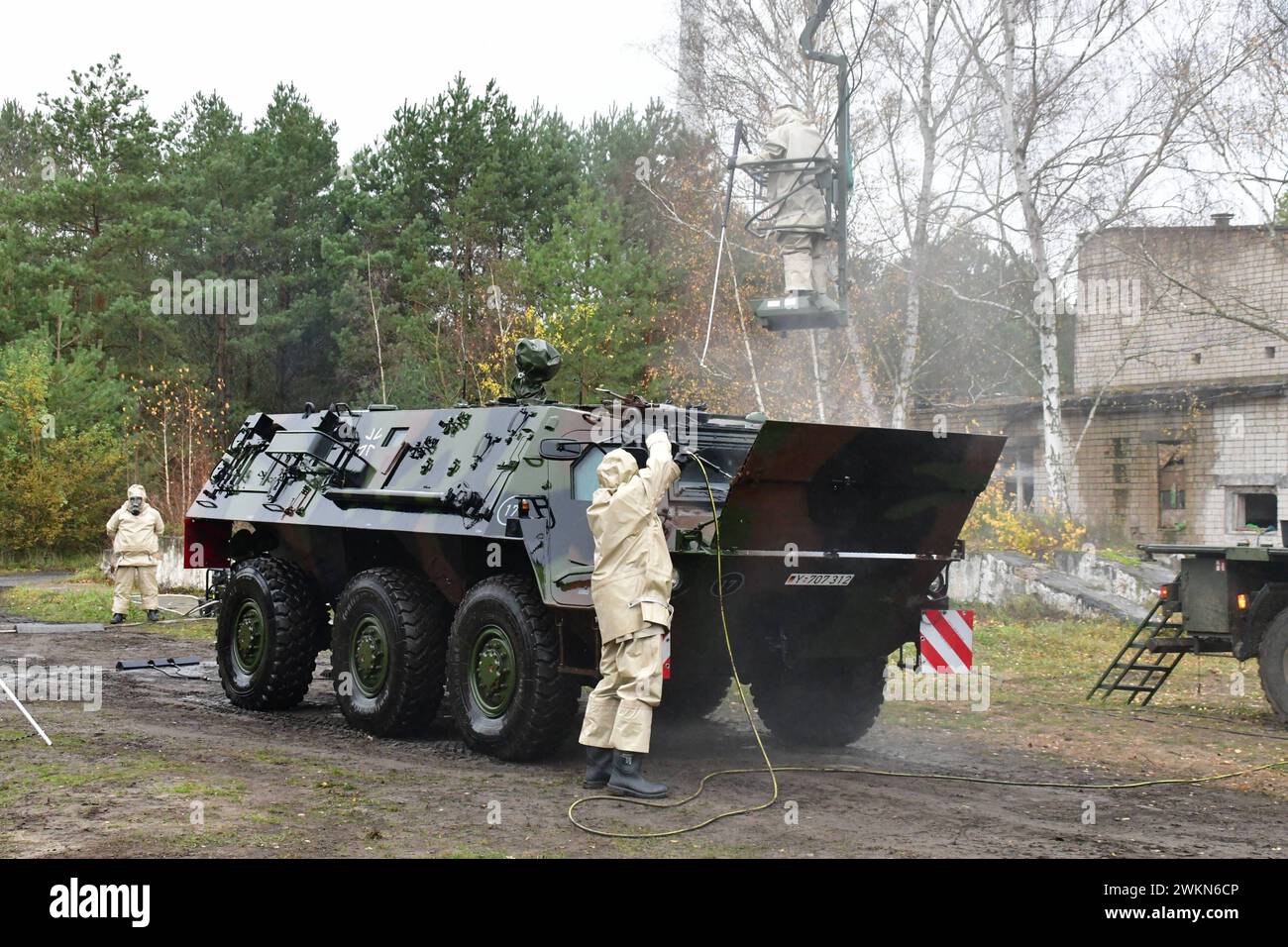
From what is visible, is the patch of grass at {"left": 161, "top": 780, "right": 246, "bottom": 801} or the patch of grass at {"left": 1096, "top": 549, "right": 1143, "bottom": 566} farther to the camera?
the patch of grass at {"left": 1096, "top": 549, "right": 1143, "bottom": 566}

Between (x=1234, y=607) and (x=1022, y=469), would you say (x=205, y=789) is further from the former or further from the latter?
(x=1022, y=469)

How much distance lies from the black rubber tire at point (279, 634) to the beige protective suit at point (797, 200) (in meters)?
4.82

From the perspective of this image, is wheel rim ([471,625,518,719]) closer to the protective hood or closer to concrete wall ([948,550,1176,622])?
the protective hood

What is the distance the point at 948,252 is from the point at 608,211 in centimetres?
803

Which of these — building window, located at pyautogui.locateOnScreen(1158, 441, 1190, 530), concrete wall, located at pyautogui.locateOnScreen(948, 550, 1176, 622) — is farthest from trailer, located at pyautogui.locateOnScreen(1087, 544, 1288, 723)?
building window, located at pyautogui.locateOnScreen(1158, 441, 1190, 530)

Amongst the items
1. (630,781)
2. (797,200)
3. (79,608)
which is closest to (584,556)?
(630,781)

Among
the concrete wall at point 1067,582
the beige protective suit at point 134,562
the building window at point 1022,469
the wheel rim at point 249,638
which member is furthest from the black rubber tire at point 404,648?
the building window at point 1022,469

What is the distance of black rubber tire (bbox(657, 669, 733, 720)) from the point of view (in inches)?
389

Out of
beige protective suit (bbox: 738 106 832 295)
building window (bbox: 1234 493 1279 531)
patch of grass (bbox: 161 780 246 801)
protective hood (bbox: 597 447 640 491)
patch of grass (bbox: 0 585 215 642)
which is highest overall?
beige protective suit (bbox: 738 106 832 295)

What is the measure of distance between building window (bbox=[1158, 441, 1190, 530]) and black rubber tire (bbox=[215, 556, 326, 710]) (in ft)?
59.4

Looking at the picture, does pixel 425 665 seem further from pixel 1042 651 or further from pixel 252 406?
pixel 252 406

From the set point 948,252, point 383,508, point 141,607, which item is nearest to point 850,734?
point 383,508

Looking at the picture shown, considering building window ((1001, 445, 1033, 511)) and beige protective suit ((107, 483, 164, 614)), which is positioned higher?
building window ((1001, 445, 1033, 511))

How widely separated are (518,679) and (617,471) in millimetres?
1486
